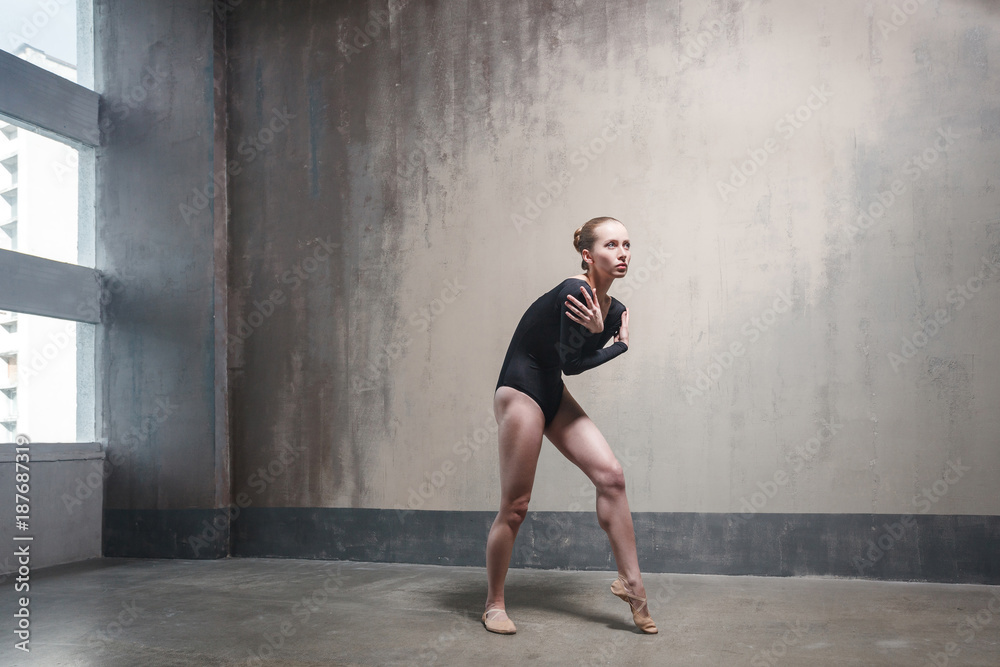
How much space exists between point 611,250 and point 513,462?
94 centimetres

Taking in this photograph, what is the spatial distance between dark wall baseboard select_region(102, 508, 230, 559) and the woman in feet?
9.01

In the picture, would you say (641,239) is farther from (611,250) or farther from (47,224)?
(47,224)

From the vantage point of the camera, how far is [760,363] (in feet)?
14.2

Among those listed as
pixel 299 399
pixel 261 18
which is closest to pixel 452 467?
pixel 299 399

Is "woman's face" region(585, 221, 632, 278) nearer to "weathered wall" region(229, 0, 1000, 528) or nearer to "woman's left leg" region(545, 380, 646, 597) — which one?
"woman's left leg" region(545, 380, 646, 597)

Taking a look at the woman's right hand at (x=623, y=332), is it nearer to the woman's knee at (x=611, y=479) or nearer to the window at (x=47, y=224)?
the woman's knee at (x=611, y=479)

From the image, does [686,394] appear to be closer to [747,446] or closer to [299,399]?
[747,446]

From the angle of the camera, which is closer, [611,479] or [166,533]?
[611,479]

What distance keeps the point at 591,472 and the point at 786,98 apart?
2.56 m

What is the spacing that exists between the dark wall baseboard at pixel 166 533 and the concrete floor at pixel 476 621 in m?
0.66

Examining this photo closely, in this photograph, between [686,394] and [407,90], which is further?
[407,90]

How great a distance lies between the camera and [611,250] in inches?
122

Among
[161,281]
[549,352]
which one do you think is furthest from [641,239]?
[161,281]

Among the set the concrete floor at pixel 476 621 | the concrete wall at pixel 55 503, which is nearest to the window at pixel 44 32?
the concrete wall at pixel 55 503
